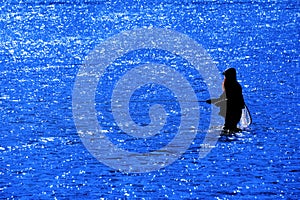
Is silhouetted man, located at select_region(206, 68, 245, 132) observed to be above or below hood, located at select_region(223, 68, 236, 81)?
below

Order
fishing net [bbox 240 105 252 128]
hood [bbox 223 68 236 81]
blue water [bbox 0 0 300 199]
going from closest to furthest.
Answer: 1. blue water [bbox 0 0 300 199]
2. hood [bbox 223 68 236 81]
3. fishing net [bbox 240 105 252 128]

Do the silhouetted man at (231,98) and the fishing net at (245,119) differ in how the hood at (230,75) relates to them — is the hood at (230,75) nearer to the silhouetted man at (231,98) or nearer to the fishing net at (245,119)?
the silhouetted man at (231,98)

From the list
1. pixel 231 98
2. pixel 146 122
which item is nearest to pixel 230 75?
pixel 231 98

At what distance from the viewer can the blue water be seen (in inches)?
1171

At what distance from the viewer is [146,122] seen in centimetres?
4050

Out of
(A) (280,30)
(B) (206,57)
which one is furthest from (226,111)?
(A) (280,30)

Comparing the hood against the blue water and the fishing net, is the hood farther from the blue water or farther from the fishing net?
the blue water

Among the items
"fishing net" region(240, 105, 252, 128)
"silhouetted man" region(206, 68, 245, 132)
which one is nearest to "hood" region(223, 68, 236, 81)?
"silhouetted man" region(206, 68, 245, 132)

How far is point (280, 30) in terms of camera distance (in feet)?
312

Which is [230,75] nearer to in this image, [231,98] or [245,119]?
[231,98]

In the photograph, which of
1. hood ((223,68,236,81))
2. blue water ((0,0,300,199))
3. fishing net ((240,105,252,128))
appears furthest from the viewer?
fishing net ((240,105,252,128))

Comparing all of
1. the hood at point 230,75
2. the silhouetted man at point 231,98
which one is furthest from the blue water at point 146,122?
the hood at point 230,75

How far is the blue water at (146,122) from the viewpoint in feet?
97.6

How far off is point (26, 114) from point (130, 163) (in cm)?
1146
